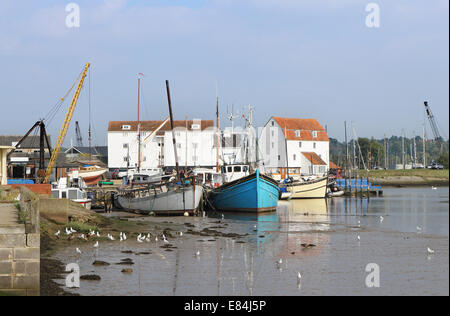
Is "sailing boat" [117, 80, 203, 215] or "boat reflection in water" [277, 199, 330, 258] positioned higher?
"sailing boat" [117, 80, 203, 215]

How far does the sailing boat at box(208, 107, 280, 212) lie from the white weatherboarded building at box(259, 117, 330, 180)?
162 ft

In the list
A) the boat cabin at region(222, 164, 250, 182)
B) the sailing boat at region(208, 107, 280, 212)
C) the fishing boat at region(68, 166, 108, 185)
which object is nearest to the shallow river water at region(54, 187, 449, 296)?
the sailing boat at region(208, 107, 280, 212)

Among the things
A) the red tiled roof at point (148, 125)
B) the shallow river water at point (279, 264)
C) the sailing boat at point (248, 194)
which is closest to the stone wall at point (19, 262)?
the shallow river water at point (279, 264)

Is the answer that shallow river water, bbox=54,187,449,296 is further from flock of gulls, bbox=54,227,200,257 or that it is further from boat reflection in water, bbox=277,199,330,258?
flock of gulls, bbox=54,227,200,257

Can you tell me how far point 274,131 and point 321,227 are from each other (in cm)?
6820

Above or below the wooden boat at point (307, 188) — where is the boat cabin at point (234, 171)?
above

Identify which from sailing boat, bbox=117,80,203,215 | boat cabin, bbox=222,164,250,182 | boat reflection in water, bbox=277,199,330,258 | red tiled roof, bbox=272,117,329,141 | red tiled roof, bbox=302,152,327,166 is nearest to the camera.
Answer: boat reflection in water, bbox=277,199,330,258

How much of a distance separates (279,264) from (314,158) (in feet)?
279

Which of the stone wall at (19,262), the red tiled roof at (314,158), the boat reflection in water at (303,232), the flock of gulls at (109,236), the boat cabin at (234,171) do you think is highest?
the red tiled roof at (314,158)

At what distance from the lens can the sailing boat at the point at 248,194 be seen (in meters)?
50.7

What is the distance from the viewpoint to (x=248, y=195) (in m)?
51.6

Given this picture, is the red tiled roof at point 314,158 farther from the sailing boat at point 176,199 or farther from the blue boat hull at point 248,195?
the sailing boat at point 176,199

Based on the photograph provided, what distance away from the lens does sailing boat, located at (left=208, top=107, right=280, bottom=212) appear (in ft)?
166
